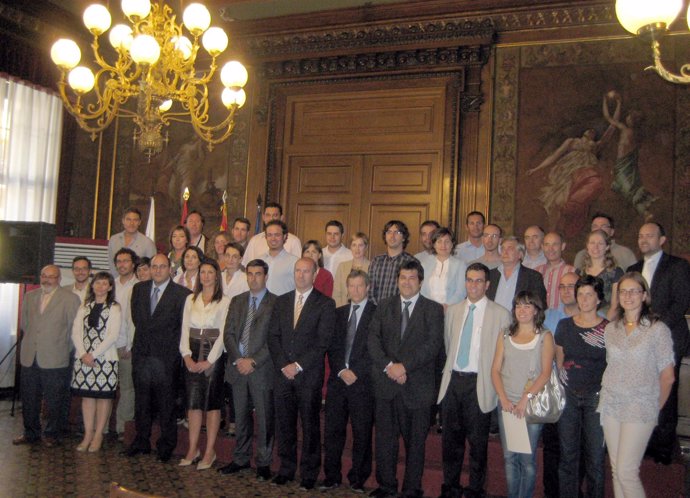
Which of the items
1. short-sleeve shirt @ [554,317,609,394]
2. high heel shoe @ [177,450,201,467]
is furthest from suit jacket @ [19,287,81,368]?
short-sleeve shirt @ [554,317,609,394]

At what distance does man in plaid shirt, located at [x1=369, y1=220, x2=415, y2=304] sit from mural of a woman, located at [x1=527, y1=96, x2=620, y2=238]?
2895 millimetres

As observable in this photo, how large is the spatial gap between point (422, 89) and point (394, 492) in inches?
205

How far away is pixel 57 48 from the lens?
17.9 feet

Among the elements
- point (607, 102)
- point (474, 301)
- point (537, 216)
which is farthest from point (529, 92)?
point (474, 301)

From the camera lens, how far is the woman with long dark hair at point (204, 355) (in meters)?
5.25

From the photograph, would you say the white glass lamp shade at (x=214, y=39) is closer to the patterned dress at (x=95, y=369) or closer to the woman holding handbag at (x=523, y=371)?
the patterned dress at (x=95, y=369)

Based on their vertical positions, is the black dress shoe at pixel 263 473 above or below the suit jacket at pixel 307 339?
below

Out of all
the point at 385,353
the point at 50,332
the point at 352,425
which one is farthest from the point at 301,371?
the point at 50,332

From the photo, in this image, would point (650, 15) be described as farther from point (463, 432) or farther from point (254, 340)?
point (254, 340)

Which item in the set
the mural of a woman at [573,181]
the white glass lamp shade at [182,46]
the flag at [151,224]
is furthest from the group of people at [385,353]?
the flag at [151,224]

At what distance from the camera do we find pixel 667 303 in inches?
184

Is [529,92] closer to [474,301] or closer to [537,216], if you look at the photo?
[537,216]

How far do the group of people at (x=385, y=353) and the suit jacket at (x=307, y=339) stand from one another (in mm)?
11

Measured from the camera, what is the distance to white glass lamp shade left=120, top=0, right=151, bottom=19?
5.31 metres
